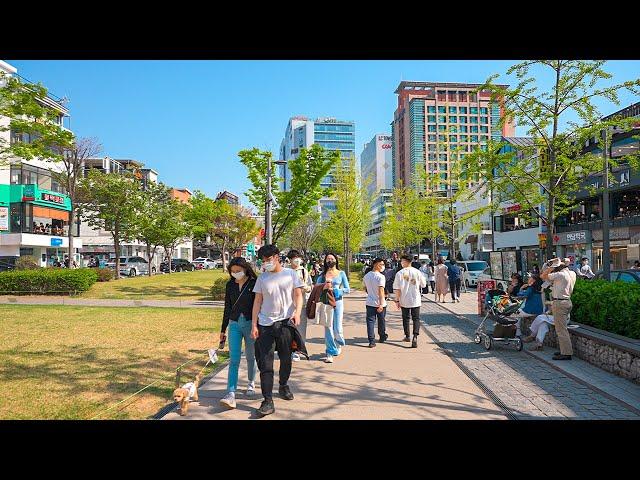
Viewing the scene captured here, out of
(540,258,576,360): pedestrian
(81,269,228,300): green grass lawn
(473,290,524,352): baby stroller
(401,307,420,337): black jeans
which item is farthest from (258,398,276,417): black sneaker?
(81,269,228,300): green grass lawn

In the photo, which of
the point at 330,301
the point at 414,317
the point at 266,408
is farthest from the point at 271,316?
the point at 414,317

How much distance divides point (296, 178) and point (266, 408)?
1789cm

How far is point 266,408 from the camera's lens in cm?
527

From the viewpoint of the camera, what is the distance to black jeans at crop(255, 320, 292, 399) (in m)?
5.32

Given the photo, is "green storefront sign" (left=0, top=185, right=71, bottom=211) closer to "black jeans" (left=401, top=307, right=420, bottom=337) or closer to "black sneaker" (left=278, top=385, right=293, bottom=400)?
"black jeans" (left=401, top=307, right=420, bottom=337)

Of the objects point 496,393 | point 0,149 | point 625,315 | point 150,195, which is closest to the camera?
point 496,393

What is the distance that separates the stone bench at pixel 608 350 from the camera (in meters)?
6.71

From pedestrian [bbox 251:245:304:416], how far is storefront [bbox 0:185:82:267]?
133 feet

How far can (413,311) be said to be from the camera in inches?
377

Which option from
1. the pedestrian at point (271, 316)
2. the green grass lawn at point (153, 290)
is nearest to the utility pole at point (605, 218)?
the pedestrian at point (271, 316)
